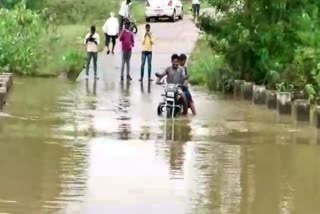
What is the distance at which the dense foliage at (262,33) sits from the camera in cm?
2214

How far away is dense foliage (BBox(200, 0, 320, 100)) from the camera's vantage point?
872 inches

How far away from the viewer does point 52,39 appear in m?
29.2

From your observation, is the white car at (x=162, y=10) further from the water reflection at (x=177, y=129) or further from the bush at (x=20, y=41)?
the water reflection at (x=177, y=129)

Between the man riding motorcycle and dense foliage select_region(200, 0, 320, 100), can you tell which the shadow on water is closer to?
the man riding motorcycle

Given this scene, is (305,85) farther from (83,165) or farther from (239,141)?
(83,165)

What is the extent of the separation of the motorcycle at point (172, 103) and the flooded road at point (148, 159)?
1.10 feet

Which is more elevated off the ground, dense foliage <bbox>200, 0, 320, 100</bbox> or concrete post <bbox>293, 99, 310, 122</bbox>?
dense foliage <bbox>200, 0, 320, 100</bbox>

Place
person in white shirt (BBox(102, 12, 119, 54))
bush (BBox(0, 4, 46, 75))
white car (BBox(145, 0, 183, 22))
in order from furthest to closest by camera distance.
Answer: white car (BBox(145, 0, 183, 22)) < person in white shirt (BBox(102, 12, 119, 54)) < bush (BBox(0, 4, 46, 75))

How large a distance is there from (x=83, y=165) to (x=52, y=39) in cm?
1713

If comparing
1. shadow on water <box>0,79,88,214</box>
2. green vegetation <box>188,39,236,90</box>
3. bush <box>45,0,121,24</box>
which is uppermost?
bush <box>45,0,121,24</box>

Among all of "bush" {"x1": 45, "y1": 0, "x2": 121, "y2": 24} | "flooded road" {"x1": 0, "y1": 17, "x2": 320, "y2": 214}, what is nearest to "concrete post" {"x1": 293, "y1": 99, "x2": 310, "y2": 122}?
"flooded road" {"x1": 0, "y1": 17, "x2": 320, "y2": 214}

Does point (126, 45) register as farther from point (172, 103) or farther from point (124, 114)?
point (172, 103)

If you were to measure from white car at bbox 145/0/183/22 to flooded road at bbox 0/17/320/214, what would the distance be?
2159 cm

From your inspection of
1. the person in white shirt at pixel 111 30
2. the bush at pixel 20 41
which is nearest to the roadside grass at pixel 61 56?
the bush at pixel 20 41
